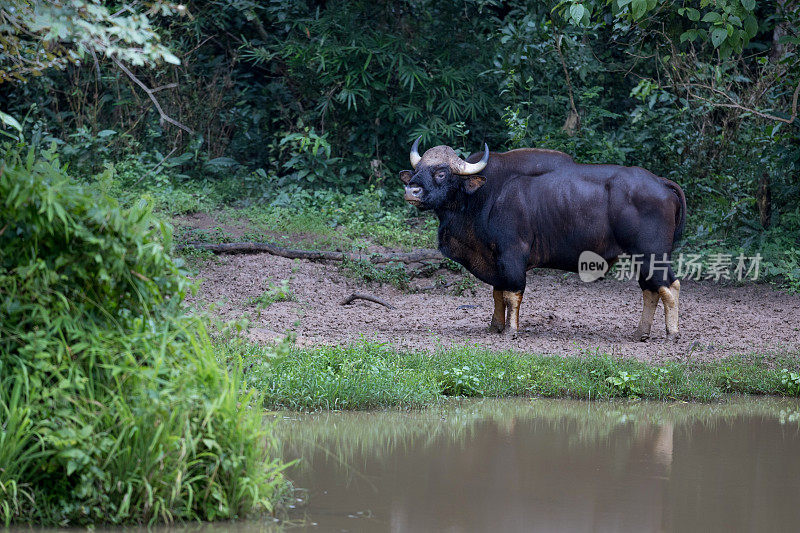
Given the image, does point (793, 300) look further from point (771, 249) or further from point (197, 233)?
point (197, 233)

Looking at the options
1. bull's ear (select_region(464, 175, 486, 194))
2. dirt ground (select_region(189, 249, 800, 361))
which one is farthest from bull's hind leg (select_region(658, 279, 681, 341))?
bull's ear (select_region(464, 175, 486, 194))

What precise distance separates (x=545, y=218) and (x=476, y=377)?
2290mm

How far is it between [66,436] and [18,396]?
0.99 feet

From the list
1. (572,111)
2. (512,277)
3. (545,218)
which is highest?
(572,111)

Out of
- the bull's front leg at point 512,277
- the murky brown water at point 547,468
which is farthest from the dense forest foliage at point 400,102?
the murky brown water at point 547,468

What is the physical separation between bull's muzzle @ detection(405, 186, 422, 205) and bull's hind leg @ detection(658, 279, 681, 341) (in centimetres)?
235

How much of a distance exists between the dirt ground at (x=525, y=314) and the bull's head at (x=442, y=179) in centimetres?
124

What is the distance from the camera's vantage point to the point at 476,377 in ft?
23.7

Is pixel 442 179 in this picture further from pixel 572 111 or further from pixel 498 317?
pixel 572 111

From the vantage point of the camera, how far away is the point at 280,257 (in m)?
11.3

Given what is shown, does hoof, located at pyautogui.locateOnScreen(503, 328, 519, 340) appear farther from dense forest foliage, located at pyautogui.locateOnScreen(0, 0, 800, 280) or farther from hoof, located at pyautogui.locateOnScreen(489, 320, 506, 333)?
dense forest foliage, located at pyautogui.locateOnScreen(0, 0, 800, 280)

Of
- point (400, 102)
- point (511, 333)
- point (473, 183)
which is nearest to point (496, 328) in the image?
point (511, 333)

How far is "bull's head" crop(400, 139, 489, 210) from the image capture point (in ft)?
28.9

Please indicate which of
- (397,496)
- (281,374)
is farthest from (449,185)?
(397,496)
